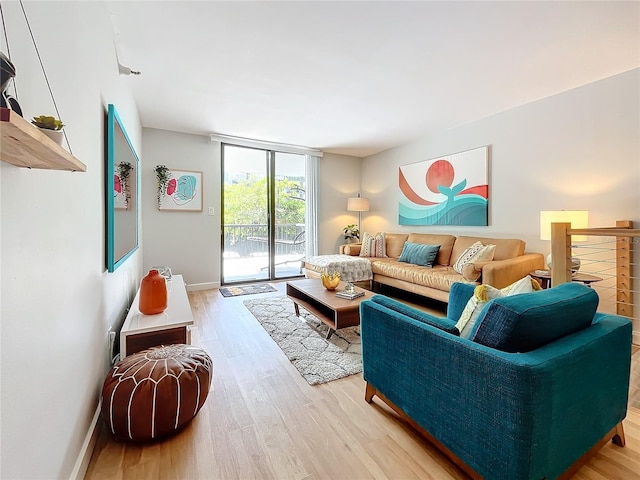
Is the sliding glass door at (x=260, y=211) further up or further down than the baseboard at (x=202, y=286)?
further up

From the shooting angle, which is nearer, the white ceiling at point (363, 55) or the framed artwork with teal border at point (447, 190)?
the white ceiling at point (363, 55)

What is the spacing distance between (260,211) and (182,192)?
1242 mm

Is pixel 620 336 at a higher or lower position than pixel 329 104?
lower

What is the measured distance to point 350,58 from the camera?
2.34 meters

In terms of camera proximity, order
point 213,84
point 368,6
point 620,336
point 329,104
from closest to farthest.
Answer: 1. point 620,336
2. point 368,6
3. point 213,84
4. point 329,104

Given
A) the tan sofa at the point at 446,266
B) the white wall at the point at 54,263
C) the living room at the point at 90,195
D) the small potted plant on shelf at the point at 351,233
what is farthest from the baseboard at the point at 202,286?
the white wall at the point at 54,263

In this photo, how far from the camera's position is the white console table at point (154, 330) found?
178 centimetres

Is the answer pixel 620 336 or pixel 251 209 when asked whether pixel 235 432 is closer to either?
pixel 620 336

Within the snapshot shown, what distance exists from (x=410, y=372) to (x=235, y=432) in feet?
3.12

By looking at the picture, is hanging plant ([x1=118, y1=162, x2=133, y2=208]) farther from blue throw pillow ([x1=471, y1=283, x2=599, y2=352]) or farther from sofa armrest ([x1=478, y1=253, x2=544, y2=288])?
sofa armrest ([x1=478, y1=253, x2=544, y2=288])

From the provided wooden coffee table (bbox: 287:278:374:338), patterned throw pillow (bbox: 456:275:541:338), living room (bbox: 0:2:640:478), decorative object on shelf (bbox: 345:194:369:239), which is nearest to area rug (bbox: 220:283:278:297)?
living room (bbox: 0:2:640:478)

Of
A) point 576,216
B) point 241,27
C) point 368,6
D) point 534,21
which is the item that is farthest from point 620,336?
point 241,27

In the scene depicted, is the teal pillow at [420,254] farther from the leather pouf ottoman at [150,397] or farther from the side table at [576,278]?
the leather pouf ottoman at [150,397]

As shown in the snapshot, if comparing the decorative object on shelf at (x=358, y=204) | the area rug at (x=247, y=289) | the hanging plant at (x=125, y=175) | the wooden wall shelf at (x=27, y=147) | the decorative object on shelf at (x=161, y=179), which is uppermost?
the decorative object on shelf at (x=161, y=179)
